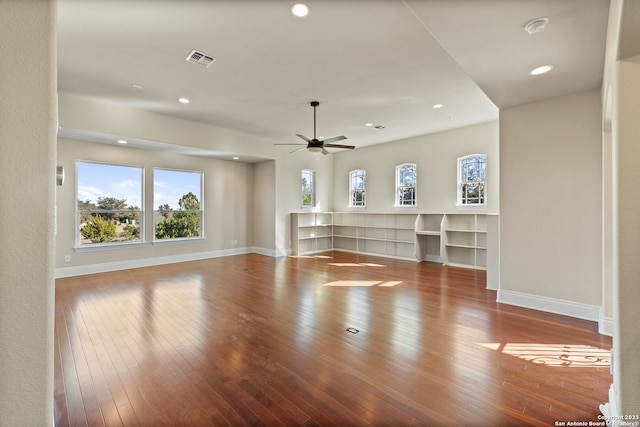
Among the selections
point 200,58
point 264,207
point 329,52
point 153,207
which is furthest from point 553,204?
point 153,207

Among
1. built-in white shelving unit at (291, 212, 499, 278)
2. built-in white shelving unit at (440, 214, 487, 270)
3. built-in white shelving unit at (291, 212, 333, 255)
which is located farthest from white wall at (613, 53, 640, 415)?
built-in white shelving unit at (291, 212, 333, 255)

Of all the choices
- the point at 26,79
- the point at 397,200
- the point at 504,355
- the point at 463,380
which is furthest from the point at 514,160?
the point at 26,79

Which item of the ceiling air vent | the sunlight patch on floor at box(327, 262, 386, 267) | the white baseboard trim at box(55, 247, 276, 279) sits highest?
the ceiling air vent

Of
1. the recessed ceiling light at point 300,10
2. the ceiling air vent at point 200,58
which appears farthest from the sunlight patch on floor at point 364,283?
the recessed ceiling light at point 300,10

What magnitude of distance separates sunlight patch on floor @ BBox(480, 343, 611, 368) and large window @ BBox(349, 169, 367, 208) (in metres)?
6.36

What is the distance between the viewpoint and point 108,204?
6.11 metres

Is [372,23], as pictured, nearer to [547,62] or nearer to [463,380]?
[547,62]

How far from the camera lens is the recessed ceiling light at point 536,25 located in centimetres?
220

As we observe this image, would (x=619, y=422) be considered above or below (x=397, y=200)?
below

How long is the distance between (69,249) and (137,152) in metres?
2.39

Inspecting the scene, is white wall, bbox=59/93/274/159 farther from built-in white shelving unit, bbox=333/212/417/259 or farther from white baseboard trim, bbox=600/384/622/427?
white baseboard trim, bbox=600/384/622/427

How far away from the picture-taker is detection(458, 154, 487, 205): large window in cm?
659

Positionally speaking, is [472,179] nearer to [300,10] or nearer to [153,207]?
[300,10]

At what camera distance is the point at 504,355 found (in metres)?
2.62
